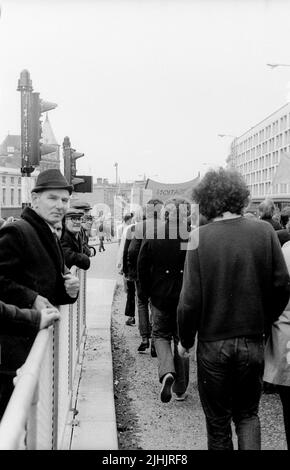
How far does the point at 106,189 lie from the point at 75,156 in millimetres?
146938

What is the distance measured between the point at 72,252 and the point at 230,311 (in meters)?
3.21

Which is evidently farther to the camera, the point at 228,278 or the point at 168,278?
the point at 168,278

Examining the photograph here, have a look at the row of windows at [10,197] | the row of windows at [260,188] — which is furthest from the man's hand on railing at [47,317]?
the row of windows at [10,197]

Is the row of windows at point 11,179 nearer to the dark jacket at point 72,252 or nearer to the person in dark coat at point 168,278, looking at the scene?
the dark jacket at point 72,252

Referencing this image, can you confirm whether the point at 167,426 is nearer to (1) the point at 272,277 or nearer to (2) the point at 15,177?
(1) the point at 272,277

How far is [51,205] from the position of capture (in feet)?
12.5

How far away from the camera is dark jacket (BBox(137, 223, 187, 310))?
5.91 metres

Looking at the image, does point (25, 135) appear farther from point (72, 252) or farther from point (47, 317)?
point (47, 317)

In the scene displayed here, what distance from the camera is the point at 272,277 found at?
353 centimetres

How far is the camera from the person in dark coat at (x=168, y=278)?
5789mm

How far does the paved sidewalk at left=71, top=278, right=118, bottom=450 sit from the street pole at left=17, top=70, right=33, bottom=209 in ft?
6.77

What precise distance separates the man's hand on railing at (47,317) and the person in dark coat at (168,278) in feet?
8.45

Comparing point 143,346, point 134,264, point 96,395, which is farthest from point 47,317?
point 134,264

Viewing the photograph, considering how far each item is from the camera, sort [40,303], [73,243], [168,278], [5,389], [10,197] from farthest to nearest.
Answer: [10,197]
[73,243]
[168,278]
[5,389]
[40,303]
